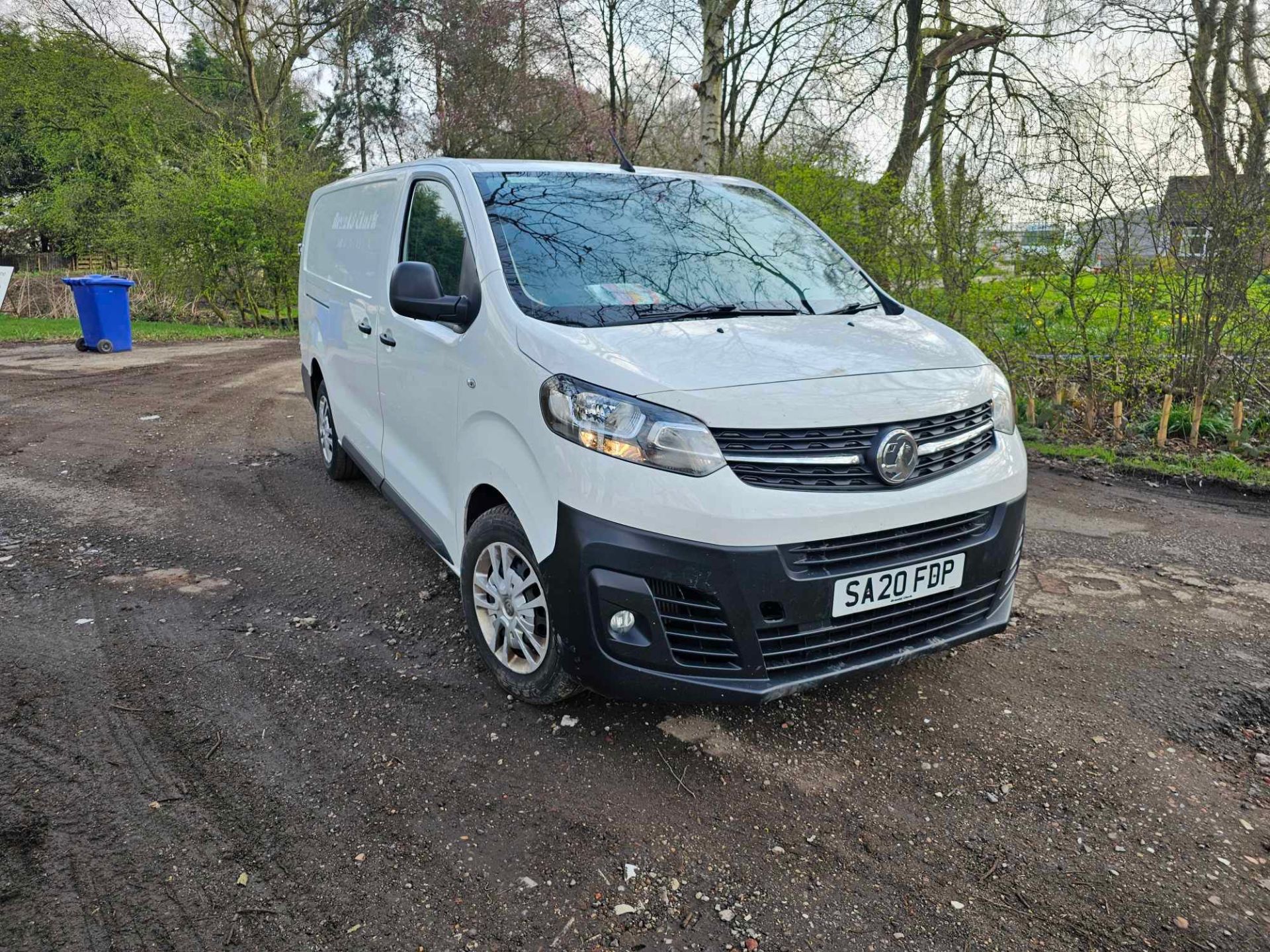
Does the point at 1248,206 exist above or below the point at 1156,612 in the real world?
above

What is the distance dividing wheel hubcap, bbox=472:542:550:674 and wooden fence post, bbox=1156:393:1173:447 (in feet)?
19.6

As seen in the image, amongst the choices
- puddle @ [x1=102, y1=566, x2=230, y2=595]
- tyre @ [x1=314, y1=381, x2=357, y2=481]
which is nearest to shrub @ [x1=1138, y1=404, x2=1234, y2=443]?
tyre @ [x1=314, y1=381, x2=357, y2=481]

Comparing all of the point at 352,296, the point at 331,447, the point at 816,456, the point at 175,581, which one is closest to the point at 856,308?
the point at 816,456

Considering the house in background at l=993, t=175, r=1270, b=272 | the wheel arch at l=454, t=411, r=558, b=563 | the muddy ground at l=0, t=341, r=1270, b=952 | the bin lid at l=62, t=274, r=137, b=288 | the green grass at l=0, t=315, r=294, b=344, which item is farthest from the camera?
the green grass at l=0, t=315, r=294, b=344

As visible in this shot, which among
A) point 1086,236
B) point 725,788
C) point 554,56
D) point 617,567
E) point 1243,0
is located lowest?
point 725,788

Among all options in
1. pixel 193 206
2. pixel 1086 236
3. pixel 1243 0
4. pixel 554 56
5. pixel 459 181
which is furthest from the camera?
pixel 554 56

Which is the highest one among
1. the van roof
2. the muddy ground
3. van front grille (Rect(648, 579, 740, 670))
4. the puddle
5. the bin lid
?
the van roof

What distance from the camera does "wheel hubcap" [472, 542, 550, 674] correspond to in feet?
9.53

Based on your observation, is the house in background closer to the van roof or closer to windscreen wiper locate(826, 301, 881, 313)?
the van roof

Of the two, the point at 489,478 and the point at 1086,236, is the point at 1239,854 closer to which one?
the point at 489,478

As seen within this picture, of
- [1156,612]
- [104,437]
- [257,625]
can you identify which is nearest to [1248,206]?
[1156,612]

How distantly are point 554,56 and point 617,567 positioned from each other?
19280mm

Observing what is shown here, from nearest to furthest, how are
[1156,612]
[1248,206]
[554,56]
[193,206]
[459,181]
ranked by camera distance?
1. [459,181]
2. [1156,612]
3. [1248,206]
4. [193,206]
5. [554,56]

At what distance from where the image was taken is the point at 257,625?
3.75 meters
